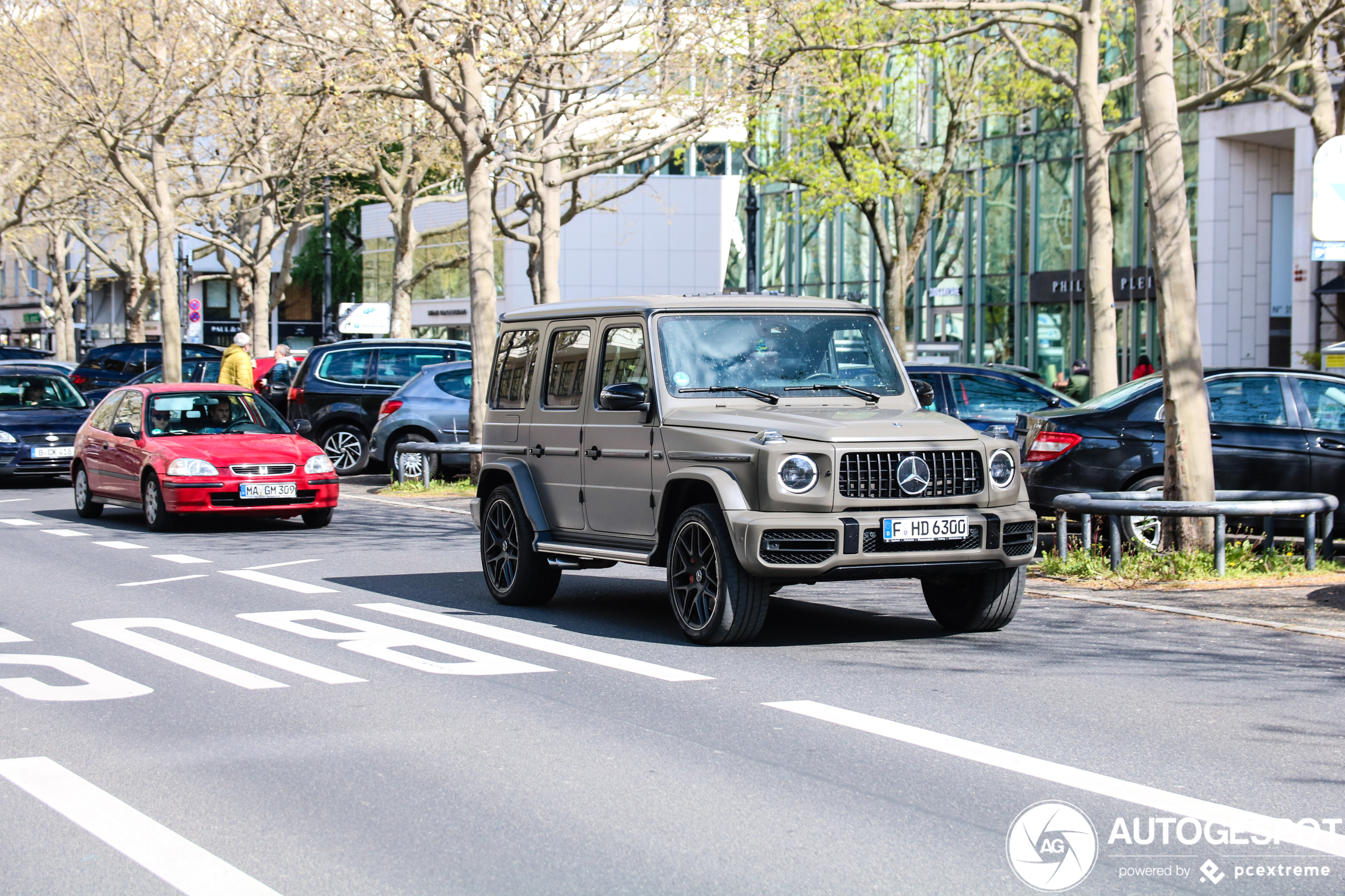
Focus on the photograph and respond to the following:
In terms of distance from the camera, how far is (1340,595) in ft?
36.5

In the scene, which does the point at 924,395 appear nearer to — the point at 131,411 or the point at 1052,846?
the point at 1052,846

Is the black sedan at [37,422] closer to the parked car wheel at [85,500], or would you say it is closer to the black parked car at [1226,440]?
the parked car wheel at [85,500]

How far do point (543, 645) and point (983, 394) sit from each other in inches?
379

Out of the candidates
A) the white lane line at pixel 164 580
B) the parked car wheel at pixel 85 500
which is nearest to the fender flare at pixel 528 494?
the white lane line at pixel 164 580

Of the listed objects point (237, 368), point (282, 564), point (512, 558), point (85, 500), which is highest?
point (237, 368)

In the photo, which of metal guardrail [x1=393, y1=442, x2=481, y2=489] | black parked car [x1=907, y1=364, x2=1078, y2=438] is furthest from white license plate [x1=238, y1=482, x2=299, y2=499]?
black parked car [x1=907, y1=364, x2=1078, y2=438]

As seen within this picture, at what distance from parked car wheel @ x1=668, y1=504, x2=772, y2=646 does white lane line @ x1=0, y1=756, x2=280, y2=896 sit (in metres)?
3.58

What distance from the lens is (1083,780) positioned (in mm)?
5938

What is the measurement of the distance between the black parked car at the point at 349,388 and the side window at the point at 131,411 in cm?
509

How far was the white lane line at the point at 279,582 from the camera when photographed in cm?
1206

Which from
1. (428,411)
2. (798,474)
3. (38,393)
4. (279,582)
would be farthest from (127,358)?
(798,474)

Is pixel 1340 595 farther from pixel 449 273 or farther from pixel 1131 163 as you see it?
pixel 449 273

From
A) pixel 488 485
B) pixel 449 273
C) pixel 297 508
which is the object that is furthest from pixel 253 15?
pixel 449 273

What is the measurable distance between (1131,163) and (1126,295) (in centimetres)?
311
